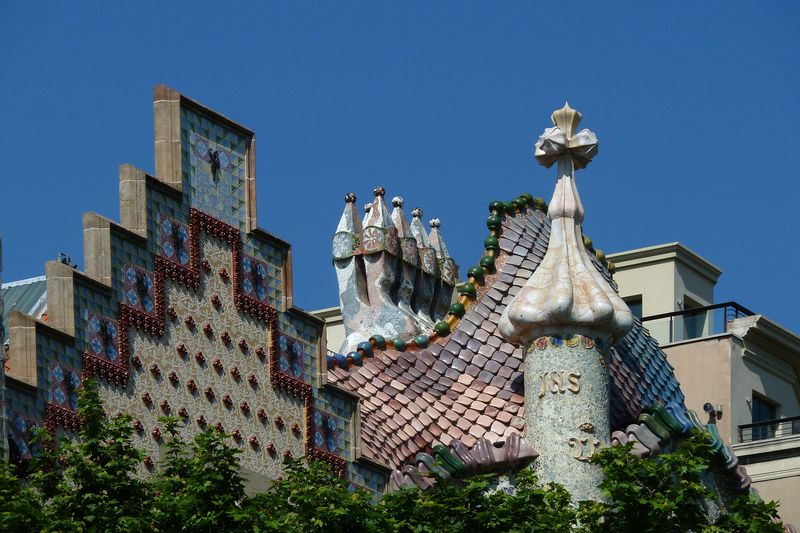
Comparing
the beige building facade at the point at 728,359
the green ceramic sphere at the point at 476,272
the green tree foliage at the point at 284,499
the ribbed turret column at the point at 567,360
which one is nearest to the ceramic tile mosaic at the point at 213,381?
the green tree foliage at the point at 284,499

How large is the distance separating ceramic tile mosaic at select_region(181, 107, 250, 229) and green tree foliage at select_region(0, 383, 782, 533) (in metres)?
3.68

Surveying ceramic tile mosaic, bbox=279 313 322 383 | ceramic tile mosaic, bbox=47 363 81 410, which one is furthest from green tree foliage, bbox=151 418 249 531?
ceramic tile mosaic, bbox=279 313 322 383

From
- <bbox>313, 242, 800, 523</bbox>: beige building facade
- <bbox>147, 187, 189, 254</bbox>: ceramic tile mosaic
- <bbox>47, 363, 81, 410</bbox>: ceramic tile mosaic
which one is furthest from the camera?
<bbox>313, 242, 800, 523</bbox>: beige building facade

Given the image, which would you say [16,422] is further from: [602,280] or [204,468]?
[602,280]

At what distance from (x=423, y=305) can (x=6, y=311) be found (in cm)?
722

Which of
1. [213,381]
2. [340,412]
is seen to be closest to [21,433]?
[213,381]

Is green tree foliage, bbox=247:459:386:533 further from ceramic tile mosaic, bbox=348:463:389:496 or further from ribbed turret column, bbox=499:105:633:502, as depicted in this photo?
ribbed turret column, bbox=499:105:633:502

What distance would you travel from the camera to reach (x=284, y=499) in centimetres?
2891

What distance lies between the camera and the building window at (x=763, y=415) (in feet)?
155

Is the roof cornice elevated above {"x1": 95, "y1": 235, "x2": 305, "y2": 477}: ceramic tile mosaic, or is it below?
above

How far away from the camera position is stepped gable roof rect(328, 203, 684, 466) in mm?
35062

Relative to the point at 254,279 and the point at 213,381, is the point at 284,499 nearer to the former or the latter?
the point at 213,381

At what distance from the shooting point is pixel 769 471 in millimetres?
45312

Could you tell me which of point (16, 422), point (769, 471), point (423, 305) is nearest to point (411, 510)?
point (16, 422)
